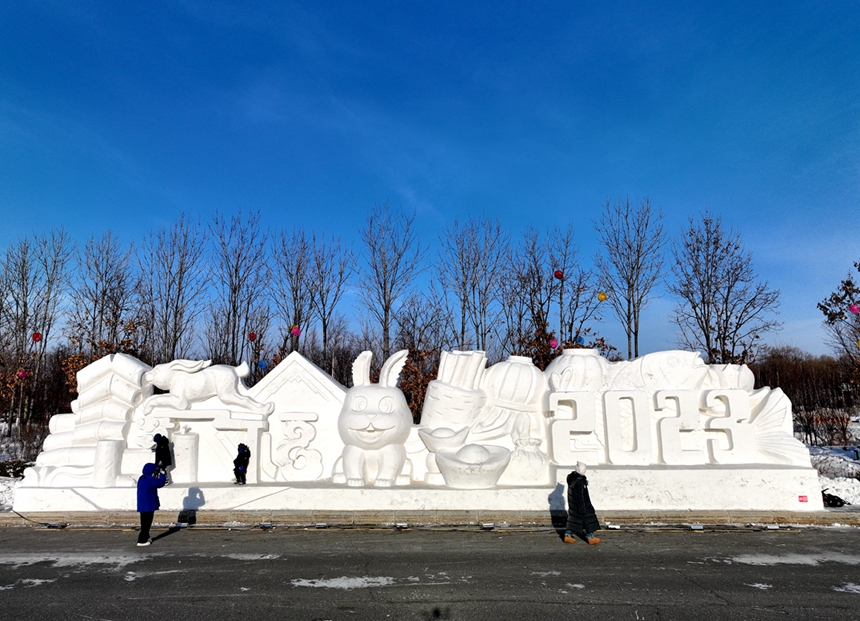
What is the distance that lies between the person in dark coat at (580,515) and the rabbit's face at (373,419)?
2318 mm

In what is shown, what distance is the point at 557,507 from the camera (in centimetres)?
697

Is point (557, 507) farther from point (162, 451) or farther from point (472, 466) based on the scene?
point (162, 451)

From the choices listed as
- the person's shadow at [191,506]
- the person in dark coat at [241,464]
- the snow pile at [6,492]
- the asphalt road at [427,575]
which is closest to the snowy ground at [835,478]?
the snow pile at [6,492]

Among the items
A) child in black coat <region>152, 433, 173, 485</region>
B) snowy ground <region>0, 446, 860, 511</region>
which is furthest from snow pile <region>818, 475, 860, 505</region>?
child in black coat <region>152, 433, 173, 485</region>

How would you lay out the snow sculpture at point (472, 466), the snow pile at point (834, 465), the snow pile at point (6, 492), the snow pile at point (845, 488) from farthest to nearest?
the snow pile at point (834, 465) → the snow pile at point (845, 488) → the snow pile at point (6, 492) → the snow sculpture at point (472, 466)

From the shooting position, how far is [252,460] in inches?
296

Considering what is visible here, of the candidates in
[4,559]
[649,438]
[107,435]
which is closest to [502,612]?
[649,438]

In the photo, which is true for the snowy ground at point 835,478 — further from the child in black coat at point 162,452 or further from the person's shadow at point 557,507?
the person's shadow at point 557,507

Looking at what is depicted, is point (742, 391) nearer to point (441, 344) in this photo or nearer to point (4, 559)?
point (4, 559)

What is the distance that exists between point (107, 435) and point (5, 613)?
3679 millimetres

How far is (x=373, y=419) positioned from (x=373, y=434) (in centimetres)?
22

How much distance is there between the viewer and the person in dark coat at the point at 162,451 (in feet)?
23.8

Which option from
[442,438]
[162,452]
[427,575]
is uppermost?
[442,438]

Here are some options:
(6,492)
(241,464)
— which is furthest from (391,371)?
(6,492)
